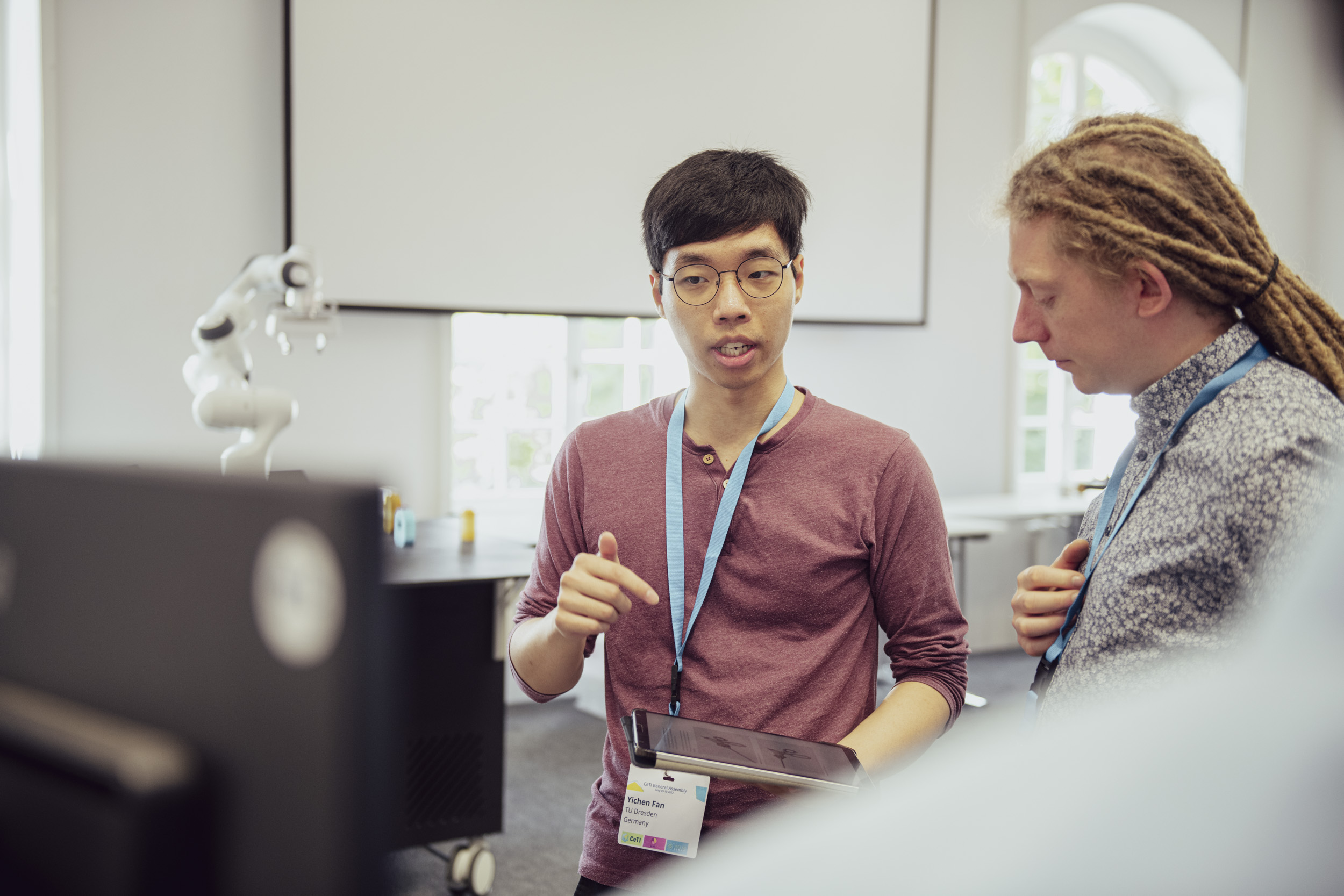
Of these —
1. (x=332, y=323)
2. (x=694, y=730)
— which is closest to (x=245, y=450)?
(x=332, y=323)

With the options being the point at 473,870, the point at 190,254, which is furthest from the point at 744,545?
the point at 190,254

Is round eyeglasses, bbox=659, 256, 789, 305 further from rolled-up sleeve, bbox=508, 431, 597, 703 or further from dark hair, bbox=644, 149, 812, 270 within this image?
rolled-up sleeve, bbox=508, 431, 597, 703

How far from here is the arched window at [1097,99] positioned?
5.76 meters

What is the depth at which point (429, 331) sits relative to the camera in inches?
160

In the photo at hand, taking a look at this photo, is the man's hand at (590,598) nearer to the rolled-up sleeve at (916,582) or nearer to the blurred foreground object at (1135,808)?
the rolled-up sleeve at (916,582)

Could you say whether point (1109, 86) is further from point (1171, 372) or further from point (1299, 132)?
point (1171, 372)

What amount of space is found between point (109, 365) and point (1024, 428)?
4.72 m

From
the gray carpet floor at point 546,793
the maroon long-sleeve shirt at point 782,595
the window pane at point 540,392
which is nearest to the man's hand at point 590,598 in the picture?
the maroon long-sleeve shirt at point 782,595

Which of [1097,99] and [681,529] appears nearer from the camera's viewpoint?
[681,529]

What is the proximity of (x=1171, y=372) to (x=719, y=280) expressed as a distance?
0.60 meters

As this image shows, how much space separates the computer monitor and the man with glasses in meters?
0.85

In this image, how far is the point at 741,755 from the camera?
0.98m

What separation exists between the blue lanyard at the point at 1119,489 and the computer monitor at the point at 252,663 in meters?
0.76

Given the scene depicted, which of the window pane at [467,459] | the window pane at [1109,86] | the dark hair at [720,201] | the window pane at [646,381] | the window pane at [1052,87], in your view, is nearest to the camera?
the dark hair at [720,201]
